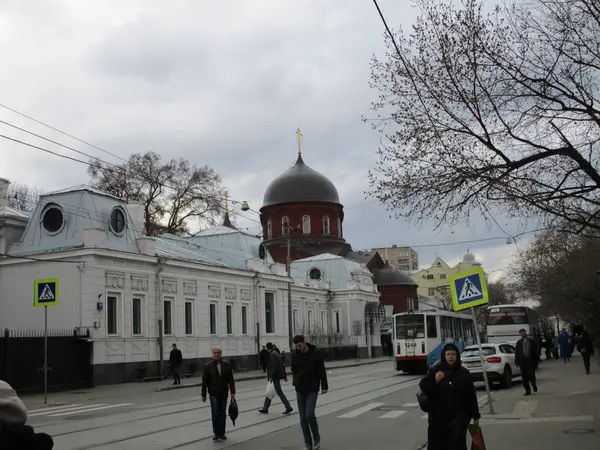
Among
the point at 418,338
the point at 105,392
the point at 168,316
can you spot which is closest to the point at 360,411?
the point at 105,392

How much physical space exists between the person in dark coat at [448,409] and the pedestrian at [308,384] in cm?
412

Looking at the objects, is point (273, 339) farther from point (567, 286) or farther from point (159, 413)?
point (159, 413)

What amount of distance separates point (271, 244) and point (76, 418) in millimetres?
55508

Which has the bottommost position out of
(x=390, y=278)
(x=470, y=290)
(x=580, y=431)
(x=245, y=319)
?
(x=580, y=431)

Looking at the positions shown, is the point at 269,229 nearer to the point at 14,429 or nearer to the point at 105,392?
the point at 105,392

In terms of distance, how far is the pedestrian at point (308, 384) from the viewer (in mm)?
11664

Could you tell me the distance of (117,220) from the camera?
35062mm

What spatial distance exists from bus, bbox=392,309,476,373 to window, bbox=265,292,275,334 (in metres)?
13.3

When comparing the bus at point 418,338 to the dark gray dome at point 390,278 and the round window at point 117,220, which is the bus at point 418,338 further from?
the dark gray dome at point 390,278

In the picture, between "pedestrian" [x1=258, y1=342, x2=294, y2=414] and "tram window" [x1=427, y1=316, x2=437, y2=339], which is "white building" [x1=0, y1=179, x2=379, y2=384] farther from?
"pedestrian" [x1=258, y1=342, x2=294, y2=414]

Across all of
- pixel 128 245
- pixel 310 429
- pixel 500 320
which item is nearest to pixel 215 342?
pixel 128 245

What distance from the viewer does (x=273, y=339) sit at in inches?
1859

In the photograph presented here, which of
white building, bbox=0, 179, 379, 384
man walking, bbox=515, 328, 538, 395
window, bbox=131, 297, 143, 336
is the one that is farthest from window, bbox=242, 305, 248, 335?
man walking, bbox=515, 328, 538, 395

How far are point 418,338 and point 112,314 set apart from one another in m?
14.6
